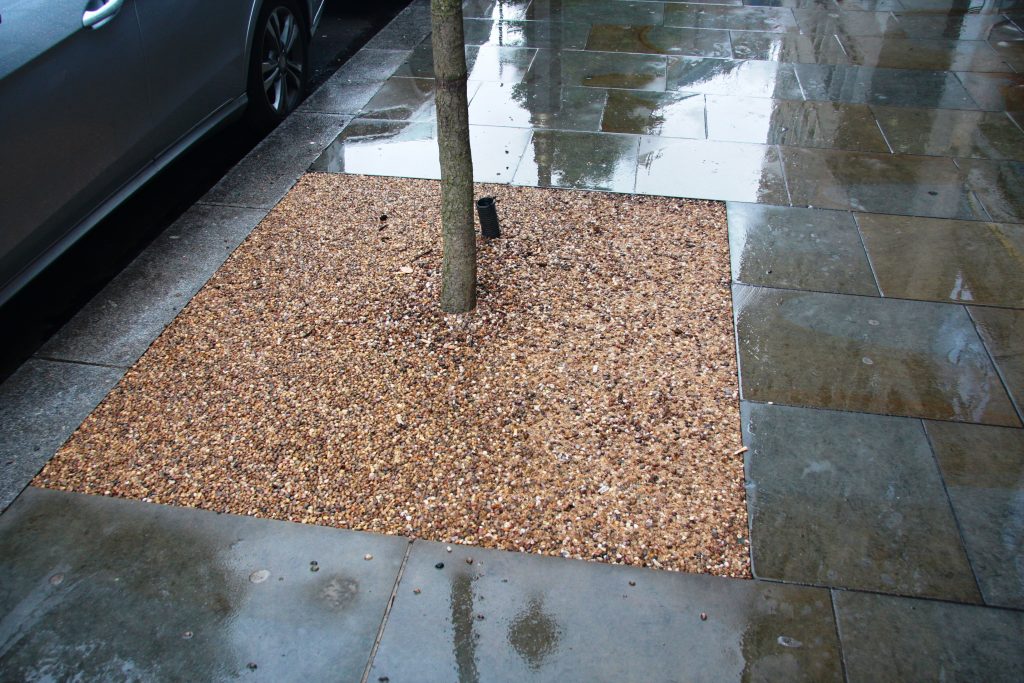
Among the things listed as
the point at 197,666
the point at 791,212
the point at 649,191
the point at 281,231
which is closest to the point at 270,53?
the point at 281,231

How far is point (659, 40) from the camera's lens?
8.44 m

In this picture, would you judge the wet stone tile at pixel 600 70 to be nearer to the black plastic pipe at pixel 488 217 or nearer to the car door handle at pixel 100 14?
the black plastic pipe at pixel 488 217

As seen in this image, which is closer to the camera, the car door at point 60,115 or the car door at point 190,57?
the car door at point 60,115

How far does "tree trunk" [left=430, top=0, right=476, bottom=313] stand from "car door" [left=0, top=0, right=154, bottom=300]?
2.01 metres

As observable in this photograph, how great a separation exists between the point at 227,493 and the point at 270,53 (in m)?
4.51

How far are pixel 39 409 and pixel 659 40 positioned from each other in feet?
22.5

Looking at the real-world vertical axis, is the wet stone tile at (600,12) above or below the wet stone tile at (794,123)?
above

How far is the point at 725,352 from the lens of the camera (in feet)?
14.0

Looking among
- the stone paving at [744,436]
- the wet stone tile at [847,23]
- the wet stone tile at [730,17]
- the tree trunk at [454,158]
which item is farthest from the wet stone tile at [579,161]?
the wet stone tile at [847,23]

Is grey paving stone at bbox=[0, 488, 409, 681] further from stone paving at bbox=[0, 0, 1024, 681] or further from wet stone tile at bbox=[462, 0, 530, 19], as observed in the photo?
wet stone tile at bbox=[462, 0, 530, 19]

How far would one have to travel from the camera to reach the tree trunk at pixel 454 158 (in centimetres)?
385

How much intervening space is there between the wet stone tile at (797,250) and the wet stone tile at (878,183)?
0.88 feet

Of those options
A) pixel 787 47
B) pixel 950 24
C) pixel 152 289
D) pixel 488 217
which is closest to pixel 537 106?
pixel 488 217

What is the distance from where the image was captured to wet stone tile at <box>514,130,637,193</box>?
5.93 m
